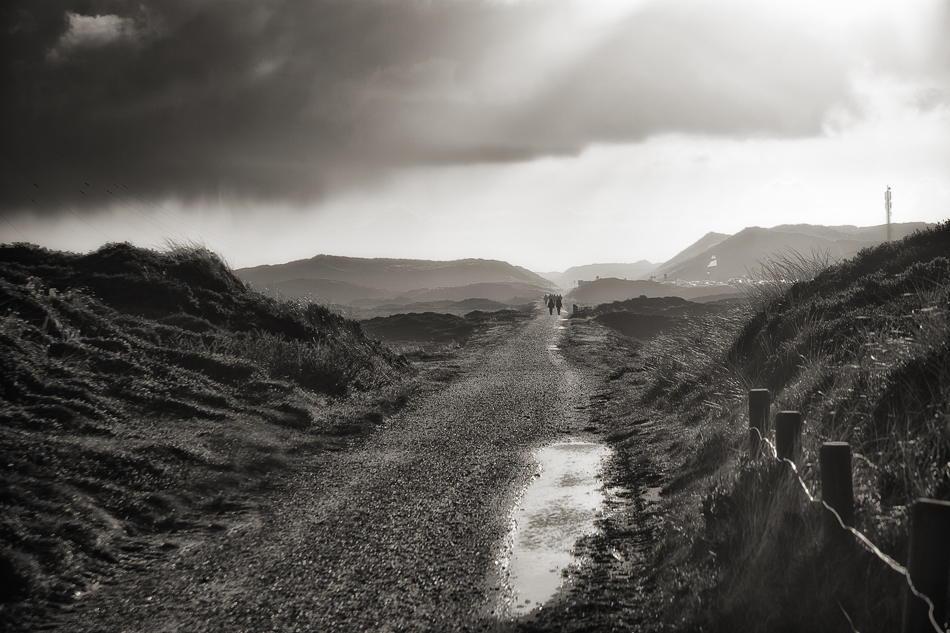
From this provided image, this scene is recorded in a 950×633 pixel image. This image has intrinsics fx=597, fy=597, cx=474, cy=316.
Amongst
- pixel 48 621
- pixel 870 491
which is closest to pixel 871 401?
pixel 870 491

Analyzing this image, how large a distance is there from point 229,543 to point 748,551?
16.2ft

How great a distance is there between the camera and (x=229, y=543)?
6195mm

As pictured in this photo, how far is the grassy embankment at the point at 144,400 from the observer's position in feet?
20.1

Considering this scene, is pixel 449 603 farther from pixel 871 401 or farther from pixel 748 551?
pixel 871 401

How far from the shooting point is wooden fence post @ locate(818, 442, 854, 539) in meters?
3.71

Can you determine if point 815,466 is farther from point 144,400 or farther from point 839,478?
point 144,400

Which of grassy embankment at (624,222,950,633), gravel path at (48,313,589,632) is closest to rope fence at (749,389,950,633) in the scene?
grassy embankment at (624,222,950,633)

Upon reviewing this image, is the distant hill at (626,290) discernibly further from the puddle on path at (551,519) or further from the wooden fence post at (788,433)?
the wooden fence post at (788,433)

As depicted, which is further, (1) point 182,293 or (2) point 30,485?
(1) point 182,293

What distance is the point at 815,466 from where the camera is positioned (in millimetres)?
5082

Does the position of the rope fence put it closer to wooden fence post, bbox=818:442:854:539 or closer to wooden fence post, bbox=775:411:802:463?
wooden fence post, bbox=818:442:854:539

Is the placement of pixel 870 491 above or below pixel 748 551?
above

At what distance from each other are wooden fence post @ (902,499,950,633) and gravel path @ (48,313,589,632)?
2.81 m

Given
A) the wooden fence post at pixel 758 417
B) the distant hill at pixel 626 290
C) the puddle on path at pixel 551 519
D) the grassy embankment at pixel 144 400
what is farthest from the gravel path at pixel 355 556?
the distant hill at pixel 626 290
